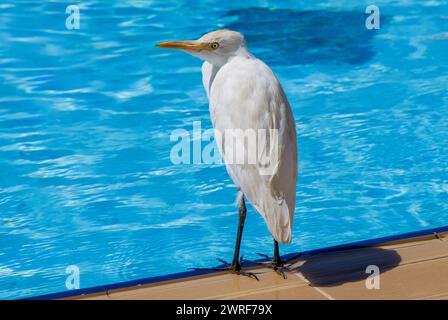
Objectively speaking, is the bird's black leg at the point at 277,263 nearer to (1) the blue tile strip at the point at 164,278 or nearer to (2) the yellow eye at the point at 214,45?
(1) the blue tile strip at the point at 164,278

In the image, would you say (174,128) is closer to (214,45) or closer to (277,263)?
(214,45)

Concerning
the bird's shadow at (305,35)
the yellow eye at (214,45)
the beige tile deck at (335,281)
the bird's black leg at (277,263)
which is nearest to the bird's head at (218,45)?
the yellow eye at (214,45)

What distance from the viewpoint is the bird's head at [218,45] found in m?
3.62

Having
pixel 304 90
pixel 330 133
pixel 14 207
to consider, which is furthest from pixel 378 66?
pixel 14 207

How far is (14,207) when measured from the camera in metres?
4.97

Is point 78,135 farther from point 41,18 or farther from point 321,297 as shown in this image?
point 321,297

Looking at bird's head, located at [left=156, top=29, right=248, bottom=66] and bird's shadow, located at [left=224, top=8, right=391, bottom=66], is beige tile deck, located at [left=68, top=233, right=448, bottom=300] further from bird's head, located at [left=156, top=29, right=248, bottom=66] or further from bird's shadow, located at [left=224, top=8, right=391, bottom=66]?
bird's shadow, located at [left=224, top=8, right=391, bottom=66]

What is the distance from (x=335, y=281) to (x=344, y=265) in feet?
0.56

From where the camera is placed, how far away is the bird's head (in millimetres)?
3625

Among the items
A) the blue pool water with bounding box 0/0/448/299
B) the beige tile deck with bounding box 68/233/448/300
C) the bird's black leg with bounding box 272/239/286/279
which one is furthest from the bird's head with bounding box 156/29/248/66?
the blue pool water with bounding box 0/0/448/299

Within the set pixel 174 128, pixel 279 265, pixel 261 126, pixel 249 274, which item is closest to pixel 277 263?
pixel 279 265

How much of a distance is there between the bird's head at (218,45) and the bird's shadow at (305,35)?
3.18m

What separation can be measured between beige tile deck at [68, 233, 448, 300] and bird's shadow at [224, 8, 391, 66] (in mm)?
3303
